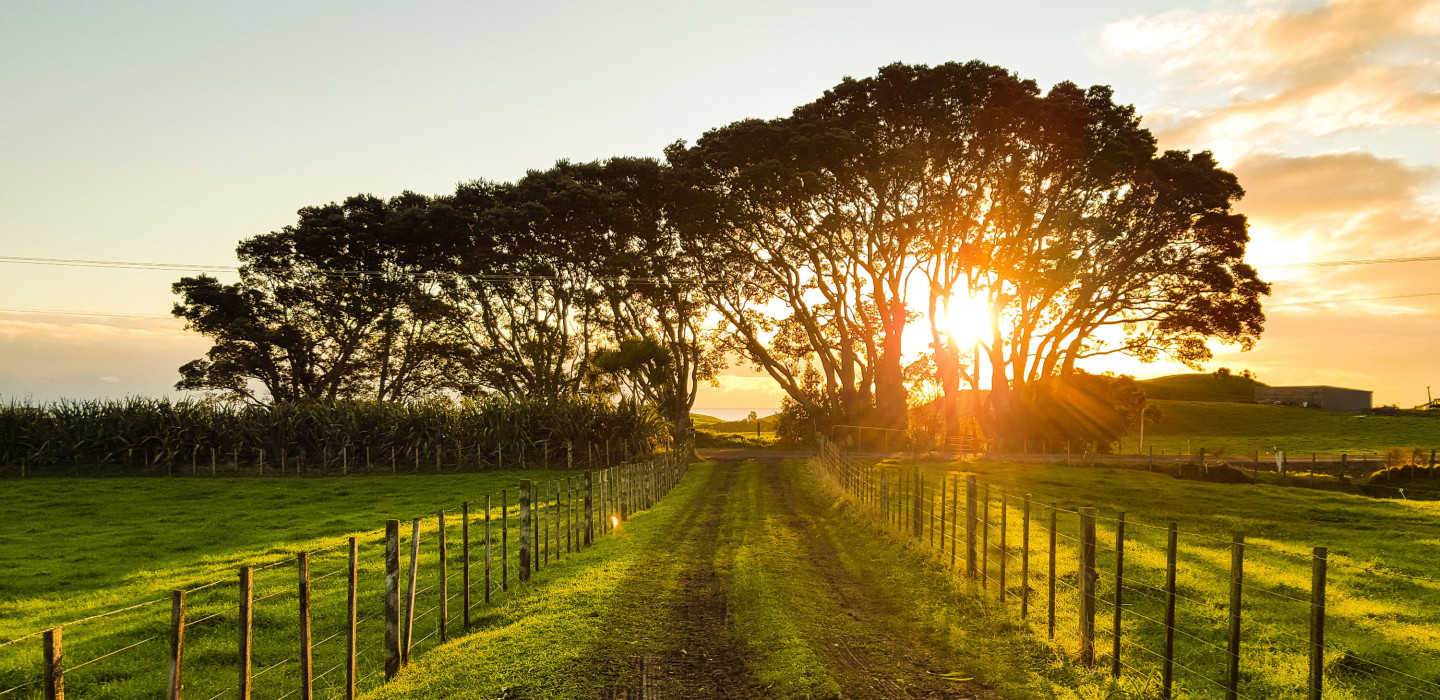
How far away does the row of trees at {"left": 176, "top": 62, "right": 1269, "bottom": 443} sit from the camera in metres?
46.0

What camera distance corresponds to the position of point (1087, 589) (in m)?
9.58

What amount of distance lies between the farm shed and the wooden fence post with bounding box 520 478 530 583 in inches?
4914

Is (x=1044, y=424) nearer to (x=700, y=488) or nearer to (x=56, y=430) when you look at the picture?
(x=700, y=488)

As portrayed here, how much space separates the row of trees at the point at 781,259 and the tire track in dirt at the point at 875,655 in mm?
33603

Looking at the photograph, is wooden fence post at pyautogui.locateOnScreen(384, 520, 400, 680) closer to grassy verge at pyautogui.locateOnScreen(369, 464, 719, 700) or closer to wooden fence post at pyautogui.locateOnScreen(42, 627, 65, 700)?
grassy verge at pyautogui.locateOnScreen(369, 464, 719, 700)

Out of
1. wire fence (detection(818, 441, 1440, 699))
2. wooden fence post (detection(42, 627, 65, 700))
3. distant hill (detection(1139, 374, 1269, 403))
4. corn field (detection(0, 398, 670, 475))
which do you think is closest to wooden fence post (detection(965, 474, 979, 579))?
wire fence (detection(818, 441, 1440, 699))

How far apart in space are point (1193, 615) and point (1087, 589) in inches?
147

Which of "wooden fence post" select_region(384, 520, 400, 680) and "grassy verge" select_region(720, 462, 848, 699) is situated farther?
"wooden fence post" select_region(384, 520, 400, 680)

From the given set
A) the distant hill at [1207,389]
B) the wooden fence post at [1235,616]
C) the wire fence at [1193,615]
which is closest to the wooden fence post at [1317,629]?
the wire fence at [1193,615]

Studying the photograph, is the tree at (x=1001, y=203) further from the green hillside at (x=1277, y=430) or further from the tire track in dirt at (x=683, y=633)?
the tire track in dirt at (x=683, y=633)

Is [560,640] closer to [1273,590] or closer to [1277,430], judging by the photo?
[1273,590]

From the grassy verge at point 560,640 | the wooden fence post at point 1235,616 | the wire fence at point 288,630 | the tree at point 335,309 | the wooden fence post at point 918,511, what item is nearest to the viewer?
the wooden fence post at point 1235,616

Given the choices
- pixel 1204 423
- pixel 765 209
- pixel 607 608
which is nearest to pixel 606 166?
pixel 765 209

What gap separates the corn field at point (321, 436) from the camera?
137ft
